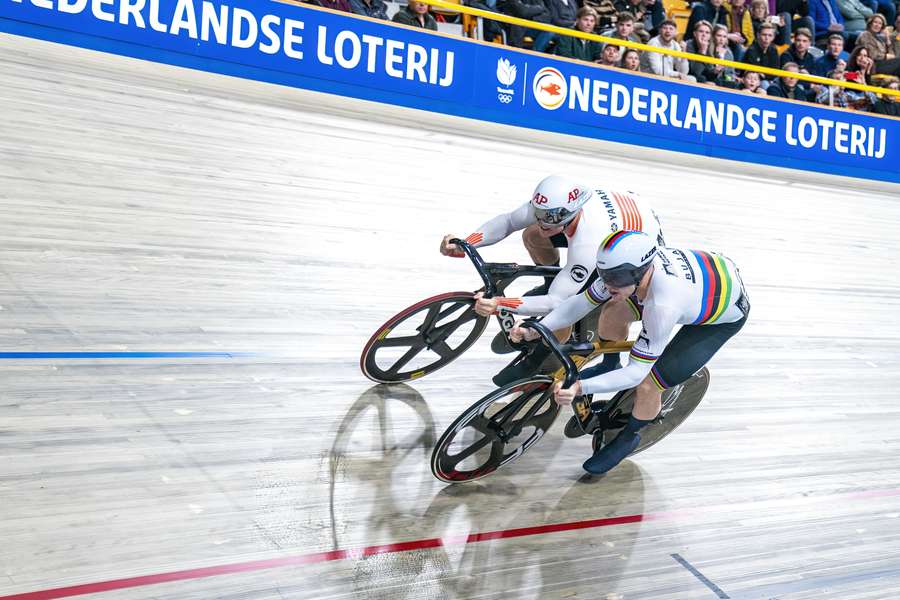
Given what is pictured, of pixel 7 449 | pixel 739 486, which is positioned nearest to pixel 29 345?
pixel 7 449

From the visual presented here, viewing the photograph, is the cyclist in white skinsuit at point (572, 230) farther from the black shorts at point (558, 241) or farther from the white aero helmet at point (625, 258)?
the white aero helmet at point (625, 258)

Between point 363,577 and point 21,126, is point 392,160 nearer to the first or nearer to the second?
point 21,126

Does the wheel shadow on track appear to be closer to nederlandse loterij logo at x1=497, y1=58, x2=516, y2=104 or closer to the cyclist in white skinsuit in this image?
the cyclist in white skinsuit

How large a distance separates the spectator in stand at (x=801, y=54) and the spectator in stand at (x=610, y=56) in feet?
9.59

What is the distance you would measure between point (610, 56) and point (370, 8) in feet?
9.34

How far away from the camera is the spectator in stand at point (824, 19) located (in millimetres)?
13445

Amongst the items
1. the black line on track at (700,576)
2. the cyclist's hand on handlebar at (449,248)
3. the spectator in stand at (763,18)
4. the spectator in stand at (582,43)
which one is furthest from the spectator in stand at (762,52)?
the black line on track at (700,576)

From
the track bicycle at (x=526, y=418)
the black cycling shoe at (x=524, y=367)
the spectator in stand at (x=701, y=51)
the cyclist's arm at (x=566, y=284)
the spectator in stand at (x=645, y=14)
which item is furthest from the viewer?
the spectator in stand at (x=701, y=51)

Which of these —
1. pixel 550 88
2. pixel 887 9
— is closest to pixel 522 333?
pixel 550 88

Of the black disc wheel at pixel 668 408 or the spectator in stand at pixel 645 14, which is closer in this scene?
the black disc wheel at pixel 668 408

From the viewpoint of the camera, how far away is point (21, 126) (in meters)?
6.35

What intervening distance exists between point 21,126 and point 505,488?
15.2 feet

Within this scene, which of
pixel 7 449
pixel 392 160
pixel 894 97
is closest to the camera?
pixel 7 449

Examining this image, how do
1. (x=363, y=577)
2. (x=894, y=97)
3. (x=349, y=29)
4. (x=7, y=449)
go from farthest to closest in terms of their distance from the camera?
1. (x=894, y=97)
2. (x=349, y=29)
3. (x=7, y=449)
4. (x=363, y=577)
